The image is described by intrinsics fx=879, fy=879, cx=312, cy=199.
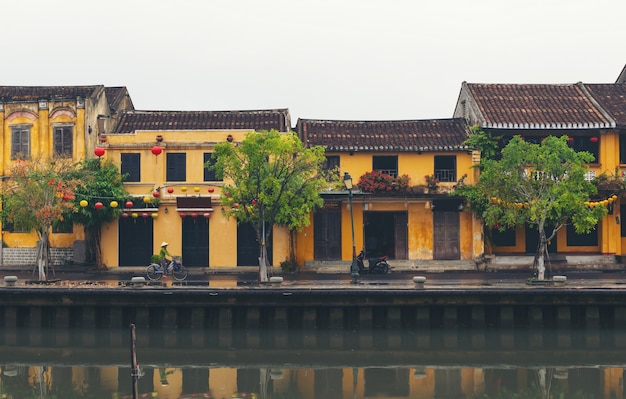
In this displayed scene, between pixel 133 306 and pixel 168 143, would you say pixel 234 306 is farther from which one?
pixel 168 143

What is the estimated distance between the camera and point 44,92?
1779 inches

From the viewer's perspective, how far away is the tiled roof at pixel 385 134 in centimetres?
4341

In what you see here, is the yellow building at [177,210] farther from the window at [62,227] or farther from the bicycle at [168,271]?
the bicycle at [168,271]

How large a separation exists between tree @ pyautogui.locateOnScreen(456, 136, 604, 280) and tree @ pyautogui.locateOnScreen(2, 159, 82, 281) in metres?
18.7

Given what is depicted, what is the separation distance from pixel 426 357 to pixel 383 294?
140 inches

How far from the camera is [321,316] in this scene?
34.5m

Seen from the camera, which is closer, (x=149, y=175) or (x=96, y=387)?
(x=96, y=387)

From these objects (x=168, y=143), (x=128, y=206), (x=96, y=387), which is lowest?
(x=96, y=387)

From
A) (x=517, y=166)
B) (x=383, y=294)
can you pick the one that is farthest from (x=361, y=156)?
(x=383, y=294)

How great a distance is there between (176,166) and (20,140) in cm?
804

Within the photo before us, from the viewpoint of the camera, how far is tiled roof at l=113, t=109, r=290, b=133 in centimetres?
4512

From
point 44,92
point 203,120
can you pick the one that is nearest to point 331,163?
point 203,120

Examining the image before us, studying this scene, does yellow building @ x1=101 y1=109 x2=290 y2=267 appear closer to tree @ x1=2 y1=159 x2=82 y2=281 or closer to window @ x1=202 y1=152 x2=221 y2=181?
window @ x1=202 y1=152 x2=221 y2=181

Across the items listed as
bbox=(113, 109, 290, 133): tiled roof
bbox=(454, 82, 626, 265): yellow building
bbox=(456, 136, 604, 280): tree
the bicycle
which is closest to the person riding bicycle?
the bicycle
